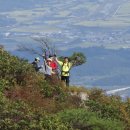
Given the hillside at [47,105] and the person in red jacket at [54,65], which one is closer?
the hillside at [47,105]

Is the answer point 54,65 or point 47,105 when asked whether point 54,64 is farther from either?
point 47,105

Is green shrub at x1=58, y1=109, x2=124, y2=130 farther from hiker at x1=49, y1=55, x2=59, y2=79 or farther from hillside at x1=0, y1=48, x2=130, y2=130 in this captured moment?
hiker at x1=49, y1=55, x2=59, y2=79

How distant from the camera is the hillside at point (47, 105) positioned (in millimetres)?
13969

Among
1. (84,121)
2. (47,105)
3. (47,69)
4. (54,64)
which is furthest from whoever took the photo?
(54,64)

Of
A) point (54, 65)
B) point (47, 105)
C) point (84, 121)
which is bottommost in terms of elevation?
point (84, 121)

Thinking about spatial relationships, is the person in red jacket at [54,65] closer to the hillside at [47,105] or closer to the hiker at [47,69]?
the hiker at [47,69]

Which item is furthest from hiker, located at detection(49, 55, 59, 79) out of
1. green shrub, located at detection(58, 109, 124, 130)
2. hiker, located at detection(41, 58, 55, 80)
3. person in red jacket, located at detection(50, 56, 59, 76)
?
green shrub, located at detection(58, 109, 124, 130)

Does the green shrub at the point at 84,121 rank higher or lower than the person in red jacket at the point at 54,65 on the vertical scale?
lower

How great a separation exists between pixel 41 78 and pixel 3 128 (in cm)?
796

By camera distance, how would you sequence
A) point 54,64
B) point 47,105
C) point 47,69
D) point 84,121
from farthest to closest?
point 54,64
point 47,69
point 47,105
point 84,121

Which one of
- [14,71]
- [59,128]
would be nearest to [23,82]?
[14,71]

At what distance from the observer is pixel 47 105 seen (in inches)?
707

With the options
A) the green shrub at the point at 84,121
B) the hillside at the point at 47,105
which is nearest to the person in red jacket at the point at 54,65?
the hillside at the point at 47,105

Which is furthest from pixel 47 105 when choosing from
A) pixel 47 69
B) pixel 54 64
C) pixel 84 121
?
pixel 54 64
